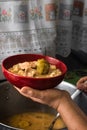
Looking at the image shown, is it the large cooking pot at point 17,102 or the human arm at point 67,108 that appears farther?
the large cooking pot at point 17,102

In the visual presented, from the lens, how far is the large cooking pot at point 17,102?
936 millimetres

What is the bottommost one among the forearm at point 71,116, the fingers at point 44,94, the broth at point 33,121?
the broth at point 33,121

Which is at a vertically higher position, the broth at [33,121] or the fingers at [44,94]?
the fingers at [44,94]

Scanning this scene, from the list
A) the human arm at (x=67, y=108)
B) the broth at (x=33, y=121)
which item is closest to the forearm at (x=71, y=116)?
the human arm at (x=67, y=108)

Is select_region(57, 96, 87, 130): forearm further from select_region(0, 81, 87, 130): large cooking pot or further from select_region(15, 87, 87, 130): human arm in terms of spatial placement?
select_region(0, 81, 87, 130): large cooking pot

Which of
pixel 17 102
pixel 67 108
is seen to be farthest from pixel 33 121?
pixel 67 108

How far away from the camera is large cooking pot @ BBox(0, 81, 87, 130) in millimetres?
936

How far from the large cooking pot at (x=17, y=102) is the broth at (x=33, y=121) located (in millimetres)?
22

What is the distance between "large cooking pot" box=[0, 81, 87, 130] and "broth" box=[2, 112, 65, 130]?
22 millimetres

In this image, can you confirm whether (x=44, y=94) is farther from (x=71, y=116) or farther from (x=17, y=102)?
(x=17, y=102)

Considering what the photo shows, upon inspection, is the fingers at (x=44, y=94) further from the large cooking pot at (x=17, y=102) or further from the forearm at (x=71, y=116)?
the large cooking pot at (x=17, y=102)

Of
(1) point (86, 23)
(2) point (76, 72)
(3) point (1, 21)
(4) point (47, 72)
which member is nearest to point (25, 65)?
(4) point (47, 72)

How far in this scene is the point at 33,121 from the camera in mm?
898

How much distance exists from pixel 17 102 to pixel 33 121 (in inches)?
4.1
